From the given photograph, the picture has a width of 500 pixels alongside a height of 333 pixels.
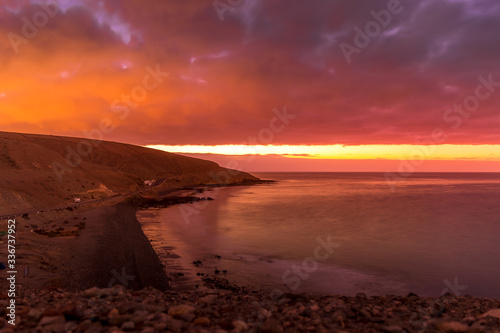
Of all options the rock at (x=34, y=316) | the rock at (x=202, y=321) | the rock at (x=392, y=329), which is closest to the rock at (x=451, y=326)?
the rock at (x=392, y=329)

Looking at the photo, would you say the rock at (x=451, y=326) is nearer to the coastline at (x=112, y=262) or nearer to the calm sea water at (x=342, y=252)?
the calm sea water at (x=342, y=252)

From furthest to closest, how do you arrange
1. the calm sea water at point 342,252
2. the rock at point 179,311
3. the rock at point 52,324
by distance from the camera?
the calm sea water at point 342,252 → the rock at point 179,311 → the rock at point 52,324

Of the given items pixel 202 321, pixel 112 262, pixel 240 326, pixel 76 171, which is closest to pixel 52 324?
pixel 202 321

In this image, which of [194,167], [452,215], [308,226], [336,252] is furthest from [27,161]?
[194,167]

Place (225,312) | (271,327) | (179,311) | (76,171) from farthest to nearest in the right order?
1. (76,171)
2. (225,312)
3. (179,311)
4. (271,327)

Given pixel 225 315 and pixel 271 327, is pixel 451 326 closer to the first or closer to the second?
pixel 271 327

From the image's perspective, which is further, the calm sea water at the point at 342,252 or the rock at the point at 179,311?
the calm sea water at the point at 342,252

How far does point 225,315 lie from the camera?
28.0 ft

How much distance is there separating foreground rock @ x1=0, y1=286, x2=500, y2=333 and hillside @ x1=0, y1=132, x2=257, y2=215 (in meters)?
32.2

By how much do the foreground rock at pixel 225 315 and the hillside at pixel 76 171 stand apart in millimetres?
32174

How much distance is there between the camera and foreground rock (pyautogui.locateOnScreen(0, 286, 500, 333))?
23.7ft

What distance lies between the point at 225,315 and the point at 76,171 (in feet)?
256

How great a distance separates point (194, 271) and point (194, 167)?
161185 mm

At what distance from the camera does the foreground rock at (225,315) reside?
723cm
